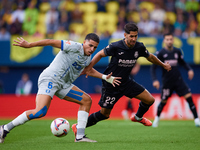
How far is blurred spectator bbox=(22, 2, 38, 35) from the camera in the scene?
61.8 feet

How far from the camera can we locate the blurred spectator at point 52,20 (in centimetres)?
1862

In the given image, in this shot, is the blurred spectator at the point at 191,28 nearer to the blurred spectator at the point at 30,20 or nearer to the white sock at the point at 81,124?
the blurred spectator at the point at 30,20

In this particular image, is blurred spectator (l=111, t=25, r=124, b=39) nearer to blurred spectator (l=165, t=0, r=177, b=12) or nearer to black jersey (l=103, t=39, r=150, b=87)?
blurred spectator (l=165, t=0, r=177, b=12)

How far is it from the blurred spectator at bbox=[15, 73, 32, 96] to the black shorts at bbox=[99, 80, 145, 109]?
38.1 feet

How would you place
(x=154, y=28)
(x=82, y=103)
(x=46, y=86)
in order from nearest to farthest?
(x=46, y=86) → (x=82, y=103) → (x=154, y=28)

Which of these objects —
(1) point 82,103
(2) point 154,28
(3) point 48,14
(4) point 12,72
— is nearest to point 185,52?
(2) point 154,28

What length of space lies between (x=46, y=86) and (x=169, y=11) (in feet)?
47.6

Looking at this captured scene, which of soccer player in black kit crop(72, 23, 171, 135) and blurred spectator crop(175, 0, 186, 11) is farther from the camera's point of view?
blurred spectator crop(175, 0, 186, 11)

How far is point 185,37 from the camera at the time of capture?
667 inches

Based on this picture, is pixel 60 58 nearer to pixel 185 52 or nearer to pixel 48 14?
pixel 185 52

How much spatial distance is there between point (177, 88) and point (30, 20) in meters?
11.3

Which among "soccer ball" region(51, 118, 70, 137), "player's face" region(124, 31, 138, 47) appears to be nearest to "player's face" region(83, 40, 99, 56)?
"player's face" region(124, 31, 138, 47)

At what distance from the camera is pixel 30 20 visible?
19.1 metres

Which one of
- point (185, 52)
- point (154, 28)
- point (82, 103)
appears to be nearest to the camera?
point (82, 103)
